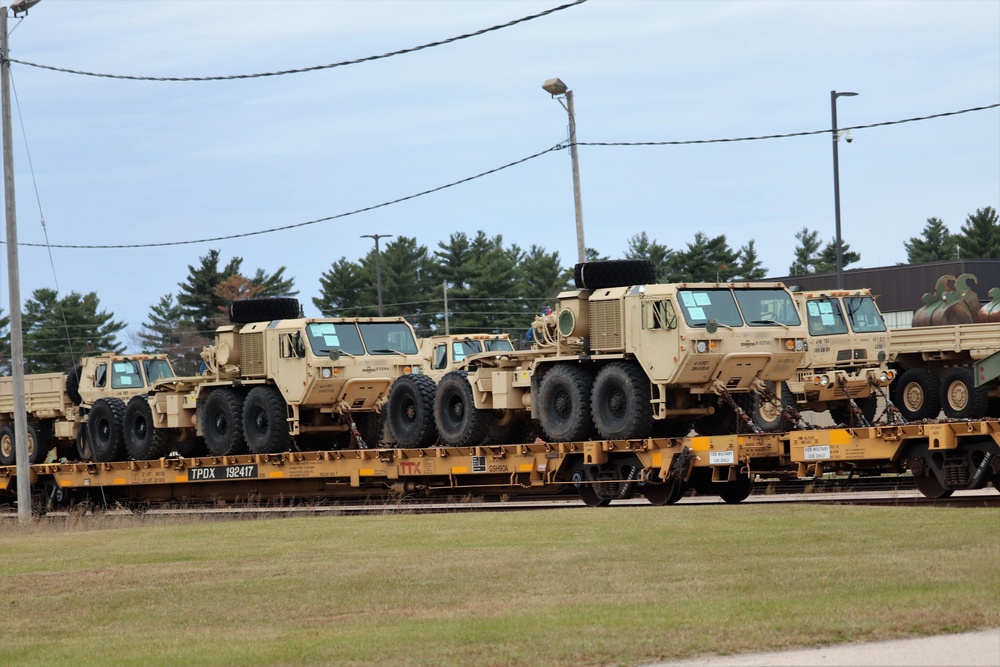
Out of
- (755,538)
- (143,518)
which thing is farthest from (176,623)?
(143,518)

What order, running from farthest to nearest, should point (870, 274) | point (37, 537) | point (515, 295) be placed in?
point (515, 295) → point (870, 274) → point (37, 537)

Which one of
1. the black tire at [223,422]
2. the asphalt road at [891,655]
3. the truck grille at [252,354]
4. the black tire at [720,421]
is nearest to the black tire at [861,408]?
the black tire at [720,421]

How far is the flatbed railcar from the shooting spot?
19.9 m

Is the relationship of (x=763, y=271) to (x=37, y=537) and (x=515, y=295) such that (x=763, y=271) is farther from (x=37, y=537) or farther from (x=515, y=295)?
(x=37, y=537)

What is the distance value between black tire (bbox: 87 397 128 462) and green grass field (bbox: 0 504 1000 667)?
1225 cm

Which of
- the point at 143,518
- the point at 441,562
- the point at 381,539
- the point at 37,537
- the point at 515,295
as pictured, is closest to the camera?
the point at 441,562

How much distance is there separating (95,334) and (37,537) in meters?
65.5

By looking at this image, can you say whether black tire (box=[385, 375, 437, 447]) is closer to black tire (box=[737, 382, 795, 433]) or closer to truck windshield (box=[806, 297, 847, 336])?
black tire (box=[737, 382, 795, 433])

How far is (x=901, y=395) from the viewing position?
2914cm

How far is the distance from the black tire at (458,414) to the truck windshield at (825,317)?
23.7 feet

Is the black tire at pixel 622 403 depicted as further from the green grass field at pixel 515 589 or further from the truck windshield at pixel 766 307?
the green grass field at pixel 515 589

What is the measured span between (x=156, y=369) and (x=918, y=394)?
15548 millimetres

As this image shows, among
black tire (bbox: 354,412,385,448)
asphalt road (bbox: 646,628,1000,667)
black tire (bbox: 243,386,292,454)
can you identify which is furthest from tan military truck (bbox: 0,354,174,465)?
asphalt road (bbox: 646,628,1000,667)

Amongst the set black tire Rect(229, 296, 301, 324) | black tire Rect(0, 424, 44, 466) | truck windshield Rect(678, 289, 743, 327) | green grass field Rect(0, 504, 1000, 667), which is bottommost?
green grass field Rect(0, 504, 1000, 667)
